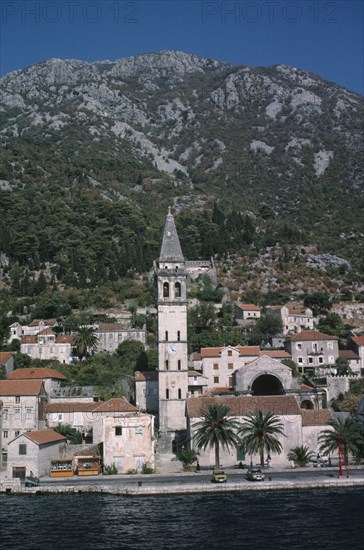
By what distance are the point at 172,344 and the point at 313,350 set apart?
26464 mm

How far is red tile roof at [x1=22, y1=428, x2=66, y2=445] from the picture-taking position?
57.8 meters

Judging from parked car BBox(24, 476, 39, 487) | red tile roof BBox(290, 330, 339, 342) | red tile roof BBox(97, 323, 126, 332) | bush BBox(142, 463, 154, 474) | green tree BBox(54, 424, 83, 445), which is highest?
red tile roof BBox(97, 323, 126, 332)

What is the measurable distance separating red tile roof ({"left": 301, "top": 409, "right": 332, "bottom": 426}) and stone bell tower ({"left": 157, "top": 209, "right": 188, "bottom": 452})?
12510mm

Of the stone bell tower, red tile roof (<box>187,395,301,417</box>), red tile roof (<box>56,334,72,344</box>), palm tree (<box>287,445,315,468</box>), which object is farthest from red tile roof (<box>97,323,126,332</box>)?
palm tree (<box>287,445,315,468</box>)

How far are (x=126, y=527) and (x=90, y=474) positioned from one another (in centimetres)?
1892

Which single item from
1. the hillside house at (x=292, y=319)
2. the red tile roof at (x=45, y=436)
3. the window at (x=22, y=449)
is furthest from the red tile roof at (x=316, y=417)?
the hillside house at (x=292, y=319)

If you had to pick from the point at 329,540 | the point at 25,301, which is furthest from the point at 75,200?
the point at 329,540

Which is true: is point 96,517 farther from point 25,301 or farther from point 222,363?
point 25,301

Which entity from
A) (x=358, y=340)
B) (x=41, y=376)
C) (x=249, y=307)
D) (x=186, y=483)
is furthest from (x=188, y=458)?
(x=249, y=307)

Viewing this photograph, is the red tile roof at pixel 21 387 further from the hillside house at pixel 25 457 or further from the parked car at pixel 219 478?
the parked car at pixel 219 478

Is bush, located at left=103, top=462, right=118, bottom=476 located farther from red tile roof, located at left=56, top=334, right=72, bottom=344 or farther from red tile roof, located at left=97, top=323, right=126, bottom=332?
red tile roof, located at left=97, top=323, right=126, bottom=332

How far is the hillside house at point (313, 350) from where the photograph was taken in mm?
89438

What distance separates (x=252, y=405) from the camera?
6244 centimetres

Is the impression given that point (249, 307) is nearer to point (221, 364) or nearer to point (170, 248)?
point (221, 364)
